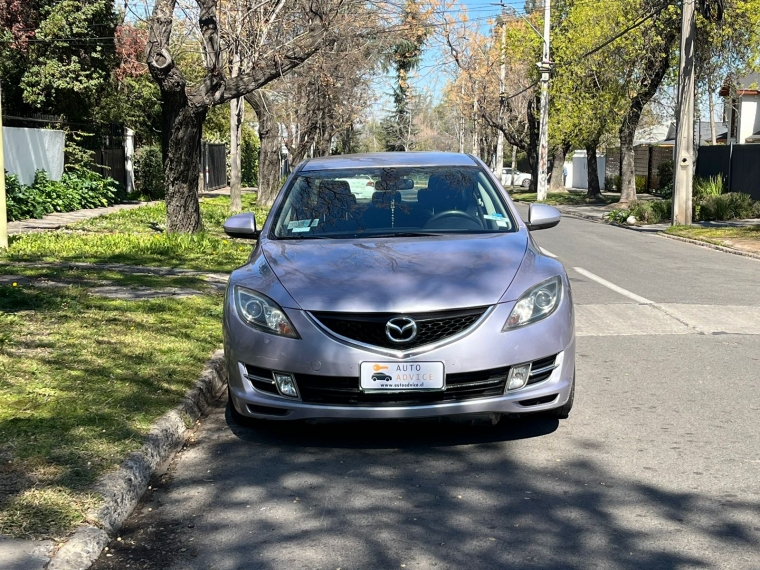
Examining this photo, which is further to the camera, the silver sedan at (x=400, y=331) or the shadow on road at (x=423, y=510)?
the silver sedan at (x=400, y=331)

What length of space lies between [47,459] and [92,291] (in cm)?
579

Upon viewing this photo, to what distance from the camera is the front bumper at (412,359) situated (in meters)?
4.93

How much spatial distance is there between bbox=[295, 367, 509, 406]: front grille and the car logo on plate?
28cm

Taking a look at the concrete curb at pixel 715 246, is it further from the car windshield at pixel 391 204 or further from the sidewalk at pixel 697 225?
the car windshield at pixel 391 204

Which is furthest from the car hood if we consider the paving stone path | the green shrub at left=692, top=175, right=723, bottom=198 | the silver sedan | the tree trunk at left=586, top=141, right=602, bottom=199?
the tree trunk at left=586, top=141, right=602, bottom=199

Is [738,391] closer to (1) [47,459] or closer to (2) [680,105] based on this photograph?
(1) [47,459]

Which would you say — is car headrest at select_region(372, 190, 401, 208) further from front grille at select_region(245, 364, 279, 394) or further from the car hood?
front grille at select_region(245, 364, 279, 394)

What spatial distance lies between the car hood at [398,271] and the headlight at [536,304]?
131 millimetres

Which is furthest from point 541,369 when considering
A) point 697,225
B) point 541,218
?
point 697,225

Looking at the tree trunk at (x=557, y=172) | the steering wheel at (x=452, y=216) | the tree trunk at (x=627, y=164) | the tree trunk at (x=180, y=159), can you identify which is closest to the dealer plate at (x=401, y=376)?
the steering wheel at (x=452, y=216)

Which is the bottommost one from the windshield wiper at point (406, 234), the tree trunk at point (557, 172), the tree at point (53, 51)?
the tree trunk at point (557, 172)

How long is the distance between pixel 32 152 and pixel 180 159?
8.04m

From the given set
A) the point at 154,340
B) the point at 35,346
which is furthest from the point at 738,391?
the point at 35,346

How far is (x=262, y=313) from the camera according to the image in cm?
524
